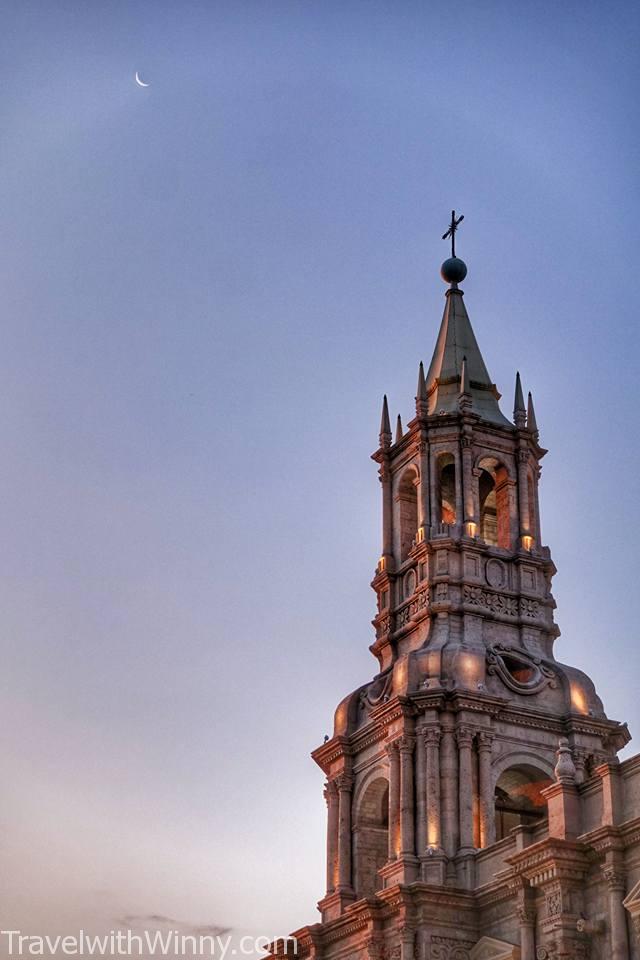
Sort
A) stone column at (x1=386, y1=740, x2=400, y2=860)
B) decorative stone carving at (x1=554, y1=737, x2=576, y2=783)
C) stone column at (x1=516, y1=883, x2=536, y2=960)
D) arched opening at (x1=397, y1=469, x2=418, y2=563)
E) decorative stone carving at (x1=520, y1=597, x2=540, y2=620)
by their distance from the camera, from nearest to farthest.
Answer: stone column at (x1=516, y1=883, x2=536, y2=960)
decorative stone carving at (x1=554, y1=737, x2=576, y2=783)
stone column at (x1=386, y1=740, x2=400, y2=860)
decorative stone carving at (x1=520, y1=597, x2=540, y2=620)
arched opening at (x1=397, y1=469, x2=418, y2=563)

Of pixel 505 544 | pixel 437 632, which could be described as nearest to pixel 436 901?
pixel 437 632

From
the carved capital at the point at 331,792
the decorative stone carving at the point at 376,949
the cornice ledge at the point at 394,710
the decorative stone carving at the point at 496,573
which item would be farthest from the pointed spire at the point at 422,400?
the decorative stone carving at the point at 376,949

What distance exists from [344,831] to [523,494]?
1383 centimetres

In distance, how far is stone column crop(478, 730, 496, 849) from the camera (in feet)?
163

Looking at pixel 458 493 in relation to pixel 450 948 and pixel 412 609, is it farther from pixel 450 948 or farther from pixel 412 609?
pixel 450 948


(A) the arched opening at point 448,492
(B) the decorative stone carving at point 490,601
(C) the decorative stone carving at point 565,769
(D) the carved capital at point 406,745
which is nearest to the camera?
(C) the decorative stone carving at point 565,769

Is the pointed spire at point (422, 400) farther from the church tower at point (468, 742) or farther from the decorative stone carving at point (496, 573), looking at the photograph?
the decorative stone carving at point (496, 573)

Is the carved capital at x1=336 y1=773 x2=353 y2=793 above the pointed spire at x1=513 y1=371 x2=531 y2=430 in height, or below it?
below

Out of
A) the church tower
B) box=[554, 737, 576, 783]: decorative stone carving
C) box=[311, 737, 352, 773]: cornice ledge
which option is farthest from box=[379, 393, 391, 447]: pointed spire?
box=[554, 737, 576, 783]: decorative stone carving

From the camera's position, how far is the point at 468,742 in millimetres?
50781

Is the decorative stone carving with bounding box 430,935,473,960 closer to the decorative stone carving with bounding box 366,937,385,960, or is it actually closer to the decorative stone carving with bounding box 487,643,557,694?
the decorative stone carving with bounding box 366,937,385,960

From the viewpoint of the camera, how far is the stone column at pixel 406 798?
4947 centimetres

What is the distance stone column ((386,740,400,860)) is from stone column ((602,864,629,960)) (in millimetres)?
9556

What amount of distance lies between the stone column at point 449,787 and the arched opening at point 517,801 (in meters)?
3.37
